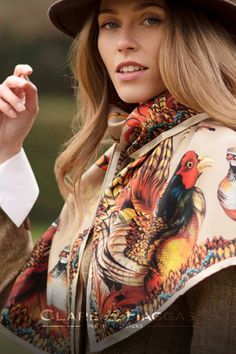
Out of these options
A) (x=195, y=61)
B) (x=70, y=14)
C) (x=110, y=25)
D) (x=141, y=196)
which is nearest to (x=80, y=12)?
(x=70, y=14)

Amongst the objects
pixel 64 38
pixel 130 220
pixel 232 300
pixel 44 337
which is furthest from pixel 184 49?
pixel 64 38

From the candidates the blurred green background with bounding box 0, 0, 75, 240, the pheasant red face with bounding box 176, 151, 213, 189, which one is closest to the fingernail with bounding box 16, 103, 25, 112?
the pheasant red face with bounding box 176, 151, 213, 189

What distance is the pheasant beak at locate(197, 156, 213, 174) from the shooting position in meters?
1.87

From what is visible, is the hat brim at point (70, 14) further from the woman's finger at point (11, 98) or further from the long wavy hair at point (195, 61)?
the woman's finger at point (11, 98)

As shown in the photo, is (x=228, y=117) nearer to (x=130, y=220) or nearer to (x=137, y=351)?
(x=130, y=220)

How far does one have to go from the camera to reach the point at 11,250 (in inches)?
85.4

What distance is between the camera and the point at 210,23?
2.01 m

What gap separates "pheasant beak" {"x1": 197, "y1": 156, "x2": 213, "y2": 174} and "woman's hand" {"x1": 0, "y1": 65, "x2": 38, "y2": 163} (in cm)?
43

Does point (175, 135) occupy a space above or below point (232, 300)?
above

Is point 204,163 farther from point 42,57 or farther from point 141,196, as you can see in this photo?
point 42,57

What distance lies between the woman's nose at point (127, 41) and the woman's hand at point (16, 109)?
201mm

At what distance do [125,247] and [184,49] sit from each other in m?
0.43

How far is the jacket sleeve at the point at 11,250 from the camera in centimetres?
216

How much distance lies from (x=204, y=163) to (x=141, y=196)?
16 centimetres
